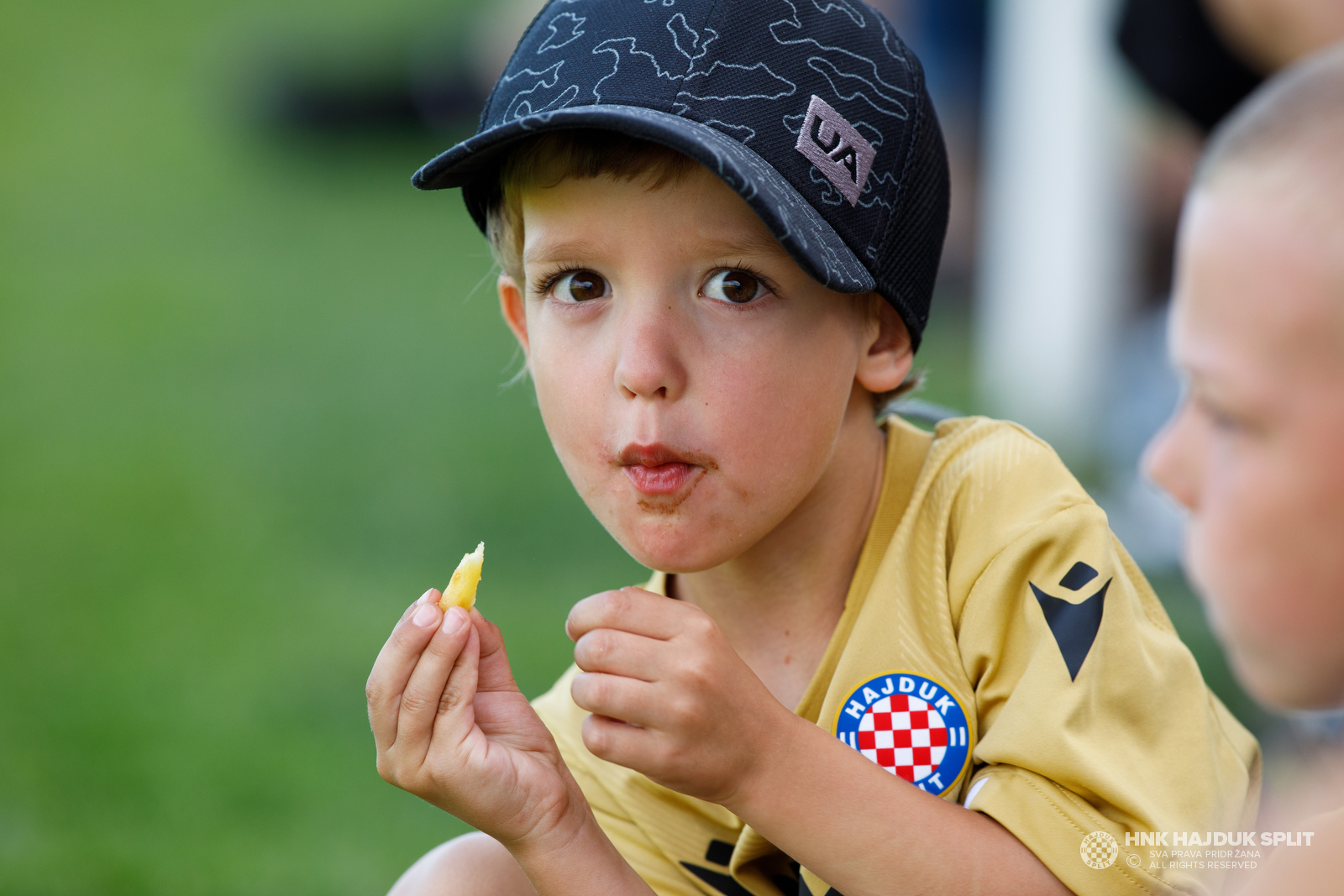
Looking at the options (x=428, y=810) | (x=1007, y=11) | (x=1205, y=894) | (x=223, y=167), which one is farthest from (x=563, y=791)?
(x=223, y=167)

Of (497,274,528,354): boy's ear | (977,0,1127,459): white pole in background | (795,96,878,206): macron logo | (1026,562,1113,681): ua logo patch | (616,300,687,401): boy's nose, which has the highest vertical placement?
(977,0,1127,459): white pole in background

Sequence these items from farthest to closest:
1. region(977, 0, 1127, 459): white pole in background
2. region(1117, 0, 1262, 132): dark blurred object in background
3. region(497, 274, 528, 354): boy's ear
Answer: region(977, 0, 1127, 459): white pole in background < region(1117, 0, 1262, 132): dark blurred object in background < region(497, 274, 528, 354): boy's ear

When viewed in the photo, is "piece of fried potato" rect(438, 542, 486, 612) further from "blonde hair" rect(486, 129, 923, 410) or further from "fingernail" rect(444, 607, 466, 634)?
"blonde hair" rect(486, 129, 923, 410)

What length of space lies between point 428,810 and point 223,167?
7.19m

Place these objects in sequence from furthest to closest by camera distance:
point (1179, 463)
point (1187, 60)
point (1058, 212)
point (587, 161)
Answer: point (1058, 212) → point (1187, 60) → point (587, 161) → point (1179, 463)

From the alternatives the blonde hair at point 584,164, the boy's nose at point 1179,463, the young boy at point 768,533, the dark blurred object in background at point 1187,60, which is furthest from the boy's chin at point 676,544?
→ the dark blurred object in background at point 1187,60

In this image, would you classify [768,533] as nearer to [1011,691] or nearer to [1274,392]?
[1011,691]

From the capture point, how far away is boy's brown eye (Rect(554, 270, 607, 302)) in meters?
1.56

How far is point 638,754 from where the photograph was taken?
54.4 inches

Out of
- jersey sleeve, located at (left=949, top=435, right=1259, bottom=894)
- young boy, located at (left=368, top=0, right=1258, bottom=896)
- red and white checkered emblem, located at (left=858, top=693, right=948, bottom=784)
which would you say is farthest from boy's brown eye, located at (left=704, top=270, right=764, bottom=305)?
red and white checkered emblem, located at (left=858, top=693, right=948, bottom=784)

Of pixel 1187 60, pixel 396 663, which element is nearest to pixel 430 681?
pixel 396 663

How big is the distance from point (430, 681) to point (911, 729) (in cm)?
54

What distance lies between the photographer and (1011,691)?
1500 millimetres

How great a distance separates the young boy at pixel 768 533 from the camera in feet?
4.63
